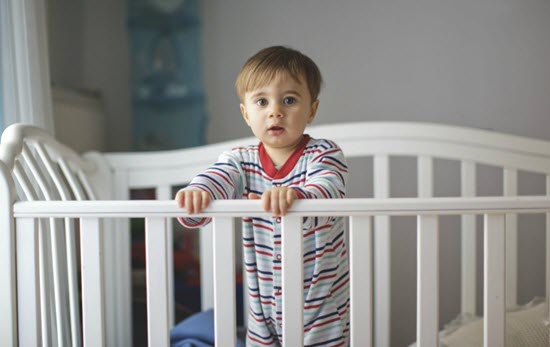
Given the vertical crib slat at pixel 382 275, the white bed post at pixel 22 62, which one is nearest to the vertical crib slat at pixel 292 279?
the vertical crib slat at pixel 382 275

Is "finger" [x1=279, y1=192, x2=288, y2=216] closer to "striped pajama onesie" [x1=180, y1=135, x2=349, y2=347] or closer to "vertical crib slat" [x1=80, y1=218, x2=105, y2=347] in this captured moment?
"striped pajama onesie" [x1=180, y1=135, x2=349, y2=347]

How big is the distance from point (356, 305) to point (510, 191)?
723 mm

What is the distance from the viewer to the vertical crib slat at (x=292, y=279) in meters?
0.81

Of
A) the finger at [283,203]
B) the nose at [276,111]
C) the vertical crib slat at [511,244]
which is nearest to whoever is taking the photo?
the finger at [283,203]

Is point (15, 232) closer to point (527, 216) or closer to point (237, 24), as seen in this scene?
point (237, 24)

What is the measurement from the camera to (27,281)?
2.87ft

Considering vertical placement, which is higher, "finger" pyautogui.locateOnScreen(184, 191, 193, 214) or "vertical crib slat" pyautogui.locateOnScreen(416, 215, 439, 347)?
"finger" pyautogui.locateOnScreen(184, 191, 193, 214)

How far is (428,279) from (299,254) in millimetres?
201

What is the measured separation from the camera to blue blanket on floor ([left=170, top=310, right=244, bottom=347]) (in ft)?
3.88

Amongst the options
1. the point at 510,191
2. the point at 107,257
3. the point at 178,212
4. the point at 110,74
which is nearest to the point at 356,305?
the point at 178,212

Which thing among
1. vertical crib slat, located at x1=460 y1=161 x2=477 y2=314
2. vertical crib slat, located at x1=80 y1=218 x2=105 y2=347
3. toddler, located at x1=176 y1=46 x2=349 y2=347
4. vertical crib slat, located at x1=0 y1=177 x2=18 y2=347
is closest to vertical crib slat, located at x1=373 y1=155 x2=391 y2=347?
vertical crib slat, located at x1=460 y1=161 x2=477 y2=314

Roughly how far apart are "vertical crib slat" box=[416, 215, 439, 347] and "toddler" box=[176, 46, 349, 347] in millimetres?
152

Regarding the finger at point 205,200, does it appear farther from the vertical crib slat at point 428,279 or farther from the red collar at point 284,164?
the vertical crib slat at point 428,279

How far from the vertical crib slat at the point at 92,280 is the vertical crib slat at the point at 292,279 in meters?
0.29
